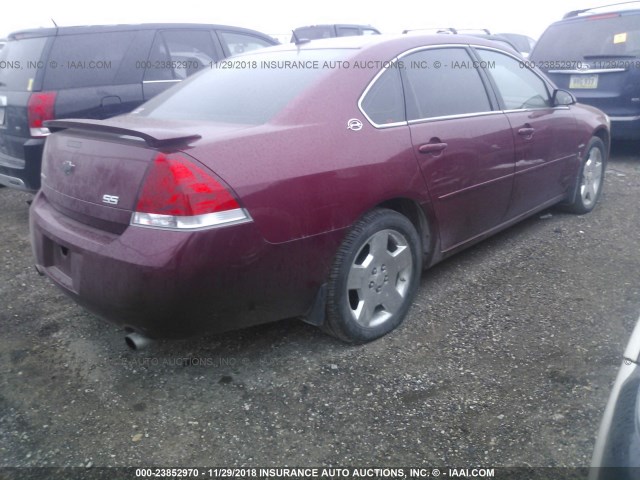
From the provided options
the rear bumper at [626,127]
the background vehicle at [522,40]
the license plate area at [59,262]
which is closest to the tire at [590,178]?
the rear bumper at [626,127]

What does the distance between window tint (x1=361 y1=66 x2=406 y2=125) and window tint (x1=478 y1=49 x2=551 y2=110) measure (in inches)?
41.1

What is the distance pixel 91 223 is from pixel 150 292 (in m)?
0.48

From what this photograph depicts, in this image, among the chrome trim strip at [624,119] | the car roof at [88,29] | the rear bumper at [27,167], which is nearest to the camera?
the rear bumper at [27,167]

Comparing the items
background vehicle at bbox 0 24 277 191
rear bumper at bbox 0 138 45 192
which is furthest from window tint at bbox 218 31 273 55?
rear bumper at bbox 0 138 45 192

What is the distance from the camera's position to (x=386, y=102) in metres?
3.04

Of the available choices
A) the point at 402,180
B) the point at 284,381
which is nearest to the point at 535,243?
the point at 402,180

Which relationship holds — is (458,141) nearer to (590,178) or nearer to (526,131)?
(526,131)

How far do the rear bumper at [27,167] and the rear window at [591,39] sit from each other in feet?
A: 19.1

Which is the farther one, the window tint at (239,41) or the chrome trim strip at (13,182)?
the window tint at (239,41)

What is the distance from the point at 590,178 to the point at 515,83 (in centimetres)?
140

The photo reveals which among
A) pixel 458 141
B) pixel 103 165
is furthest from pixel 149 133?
pixel 458 141

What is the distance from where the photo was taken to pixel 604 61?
6547 mm

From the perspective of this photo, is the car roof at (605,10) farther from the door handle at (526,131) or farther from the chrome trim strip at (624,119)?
the door handle at (526,131)

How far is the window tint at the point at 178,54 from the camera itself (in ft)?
18.0
